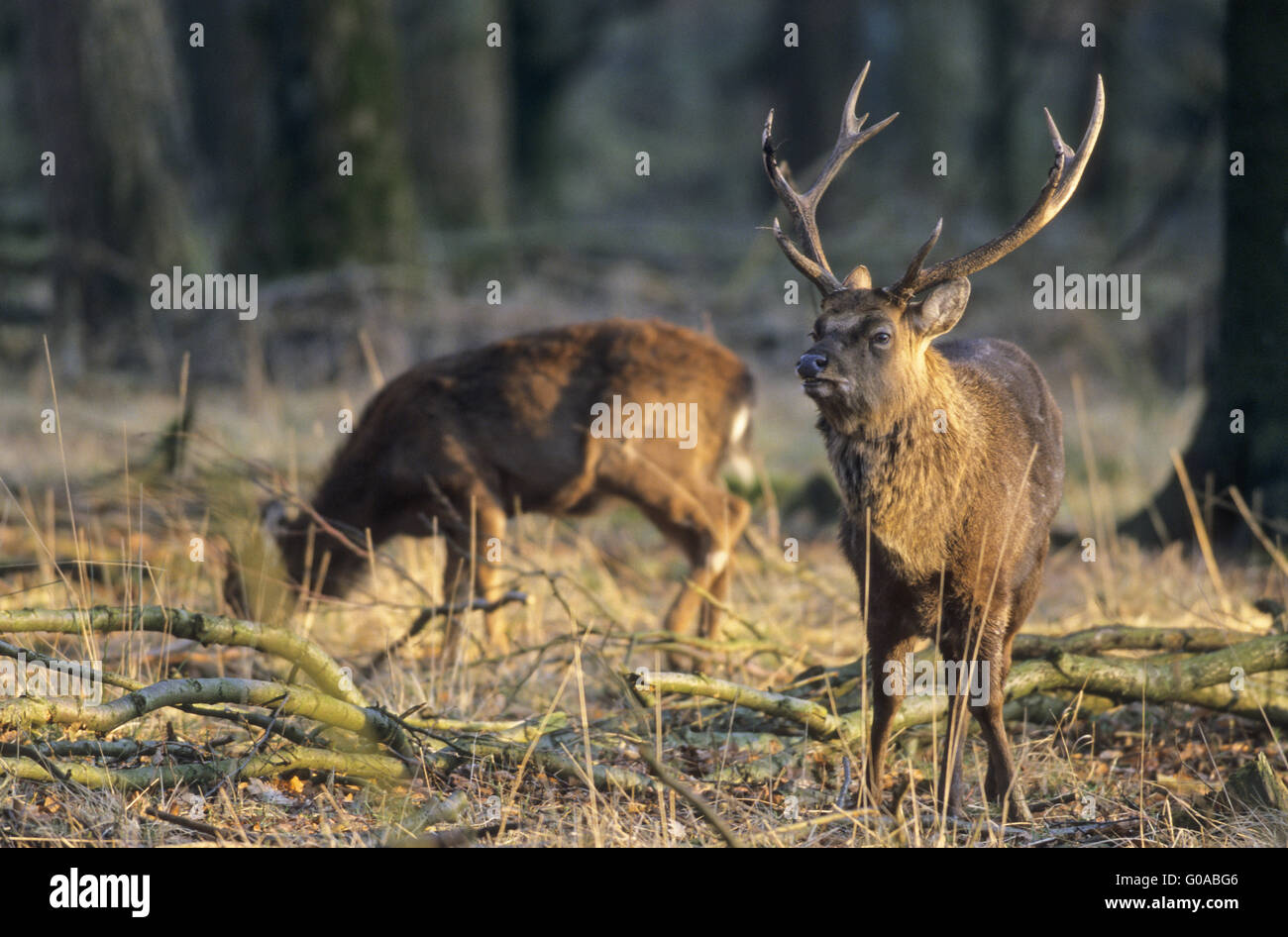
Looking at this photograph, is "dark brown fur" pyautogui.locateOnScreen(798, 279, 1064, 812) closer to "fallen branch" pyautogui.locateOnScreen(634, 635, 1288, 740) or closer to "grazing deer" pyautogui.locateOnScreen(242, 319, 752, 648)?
"fallen branch" pyautogui.locateOnScreen(634, 635, 1288, 740)

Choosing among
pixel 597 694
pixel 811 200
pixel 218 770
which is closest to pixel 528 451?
pixel 597 694

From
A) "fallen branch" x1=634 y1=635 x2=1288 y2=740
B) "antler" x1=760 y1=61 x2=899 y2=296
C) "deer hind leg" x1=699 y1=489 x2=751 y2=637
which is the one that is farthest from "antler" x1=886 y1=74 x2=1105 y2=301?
"deer hind leg" x1=699 y1=489 x2=751 y2=637

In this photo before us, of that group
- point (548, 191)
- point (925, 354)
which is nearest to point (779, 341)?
point (925, 354)

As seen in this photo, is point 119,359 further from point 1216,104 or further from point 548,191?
point 548,191

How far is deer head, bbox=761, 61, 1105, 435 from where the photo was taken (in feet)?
15.2

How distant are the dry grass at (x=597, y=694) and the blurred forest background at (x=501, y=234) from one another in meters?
0.98

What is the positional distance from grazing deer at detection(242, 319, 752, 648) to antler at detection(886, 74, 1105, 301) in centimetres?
306

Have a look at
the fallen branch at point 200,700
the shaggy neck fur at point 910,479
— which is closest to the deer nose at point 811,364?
the shaggy neck fur at point 910,479

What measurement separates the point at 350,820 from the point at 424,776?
33 centimetres

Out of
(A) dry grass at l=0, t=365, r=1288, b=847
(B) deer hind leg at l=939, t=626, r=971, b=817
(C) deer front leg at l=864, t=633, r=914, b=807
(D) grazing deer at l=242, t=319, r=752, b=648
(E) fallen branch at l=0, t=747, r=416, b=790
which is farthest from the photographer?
(D) grazing deer at l=242, t=319, r=752, b=648

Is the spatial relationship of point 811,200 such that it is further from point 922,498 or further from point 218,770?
point 218,770

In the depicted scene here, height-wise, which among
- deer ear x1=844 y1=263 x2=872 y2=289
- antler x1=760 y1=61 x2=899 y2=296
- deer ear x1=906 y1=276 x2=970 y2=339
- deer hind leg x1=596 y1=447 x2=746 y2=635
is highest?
antler x1=760 y1=61 x2=899 y2=296

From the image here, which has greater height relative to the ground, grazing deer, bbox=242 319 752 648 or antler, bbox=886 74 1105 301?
antler, bbox=886 74 1105 301

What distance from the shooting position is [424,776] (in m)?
4.83
